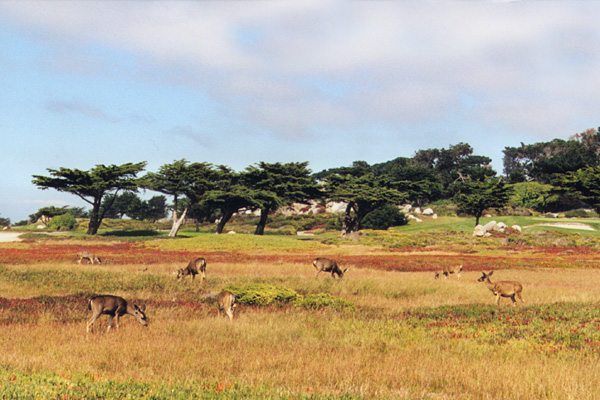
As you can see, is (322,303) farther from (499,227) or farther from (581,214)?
(581,214)

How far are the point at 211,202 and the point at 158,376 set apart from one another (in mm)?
63227

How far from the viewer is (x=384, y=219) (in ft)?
291

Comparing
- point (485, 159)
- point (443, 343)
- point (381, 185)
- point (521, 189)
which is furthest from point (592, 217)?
point (443, 343)

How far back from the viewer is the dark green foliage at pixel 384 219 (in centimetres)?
8850

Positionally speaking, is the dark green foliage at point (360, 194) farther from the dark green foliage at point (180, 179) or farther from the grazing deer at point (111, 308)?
the grazing deer at point (111, 308)

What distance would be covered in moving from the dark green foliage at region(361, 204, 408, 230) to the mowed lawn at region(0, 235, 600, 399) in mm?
70052

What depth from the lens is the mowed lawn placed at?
265 inches

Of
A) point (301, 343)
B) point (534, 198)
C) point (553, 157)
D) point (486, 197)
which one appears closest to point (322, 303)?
point (301, 343)

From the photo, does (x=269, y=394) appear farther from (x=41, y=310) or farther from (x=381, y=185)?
(x=381, y=185)

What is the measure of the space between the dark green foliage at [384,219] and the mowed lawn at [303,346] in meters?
70.1

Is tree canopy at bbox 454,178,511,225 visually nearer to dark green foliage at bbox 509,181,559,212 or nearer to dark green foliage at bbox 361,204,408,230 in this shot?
dark green foliage at bbox 361,204,408,230

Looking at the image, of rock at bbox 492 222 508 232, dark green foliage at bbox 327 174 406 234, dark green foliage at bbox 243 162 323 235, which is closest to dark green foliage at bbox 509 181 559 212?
rock at bbox 492 222 508 232

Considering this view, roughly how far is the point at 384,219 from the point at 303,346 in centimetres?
8089

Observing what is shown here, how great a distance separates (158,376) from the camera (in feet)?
23.6
